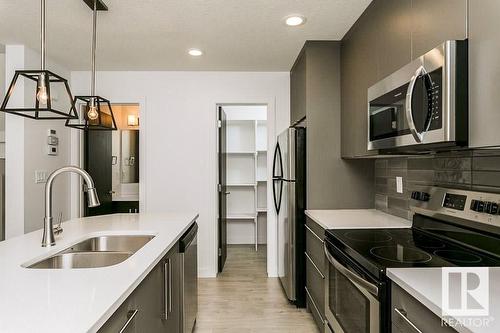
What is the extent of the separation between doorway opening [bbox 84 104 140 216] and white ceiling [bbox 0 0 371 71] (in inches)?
59.6

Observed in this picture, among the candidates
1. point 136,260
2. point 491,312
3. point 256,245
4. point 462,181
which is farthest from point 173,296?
point 256,245

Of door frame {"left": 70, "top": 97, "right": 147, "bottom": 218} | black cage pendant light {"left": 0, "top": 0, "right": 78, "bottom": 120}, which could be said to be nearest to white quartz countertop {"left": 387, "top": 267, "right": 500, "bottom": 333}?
black cage pendant light {"left": 0, "top": 0, "right": 78, "bottom": 120}

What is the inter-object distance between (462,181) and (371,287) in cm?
86

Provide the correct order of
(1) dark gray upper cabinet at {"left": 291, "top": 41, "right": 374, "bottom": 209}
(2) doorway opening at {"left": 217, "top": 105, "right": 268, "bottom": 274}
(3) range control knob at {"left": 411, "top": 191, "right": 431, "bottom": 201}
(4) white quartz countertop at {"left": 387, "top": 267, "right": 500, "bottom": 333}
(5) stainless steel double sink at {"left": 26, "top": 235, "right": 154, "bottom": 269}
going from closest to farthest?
(4) white quartz countertop at {"left": 387, "top": 267, "right": 500, "bottom": 333} → (5) stainless steel double sink at {"left": 26, "top": 235, "right": 154, "bottom": 269} → (3) range control knob at {"left": 411, "top": 191, "right": 431, "bottom": 201} → (1) dark gray upper cabinet at {"left": 291, "top": 41, "right": 374, "bottom": 209} → (2) doorway opening at {"left": 217, "top": 105, "right": 268, "bottom": 274}

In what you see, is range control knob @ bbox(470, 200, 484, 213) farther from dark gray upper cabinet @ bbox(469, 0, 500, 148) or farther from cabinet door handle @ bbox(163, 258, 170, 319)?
cabinet door handle @ bbox(163, 258, 170, 319)

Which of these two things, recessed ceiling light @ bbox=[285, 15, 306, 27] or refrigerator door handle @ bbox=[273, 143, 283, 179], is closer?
recessed ceiling light @ bbox=[285, 15, 306, 27]

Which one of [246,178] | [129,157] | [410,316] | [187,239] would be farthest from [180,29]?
[246,178]

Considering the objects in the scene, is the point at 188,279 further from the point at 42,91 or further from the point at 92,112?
the point at 42,91

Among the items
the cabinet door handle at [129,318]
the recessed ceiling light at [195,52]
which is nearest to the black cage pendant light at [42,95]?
the cabinet door handle at [129,318]

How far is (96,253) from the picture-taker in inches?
72.5

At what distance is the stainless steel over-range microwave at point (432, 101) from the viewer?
128cm

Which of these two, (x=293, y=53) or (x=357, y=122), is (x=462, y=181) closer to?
(x=357, y=122)

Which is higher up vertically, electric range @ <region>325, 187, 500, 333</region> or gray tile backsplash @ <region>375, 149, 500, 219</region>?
gray tile backsplash @ <region>375, 149, 500, 219</region>

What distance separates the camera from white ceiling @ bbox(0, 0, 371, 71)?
93.8 inches
